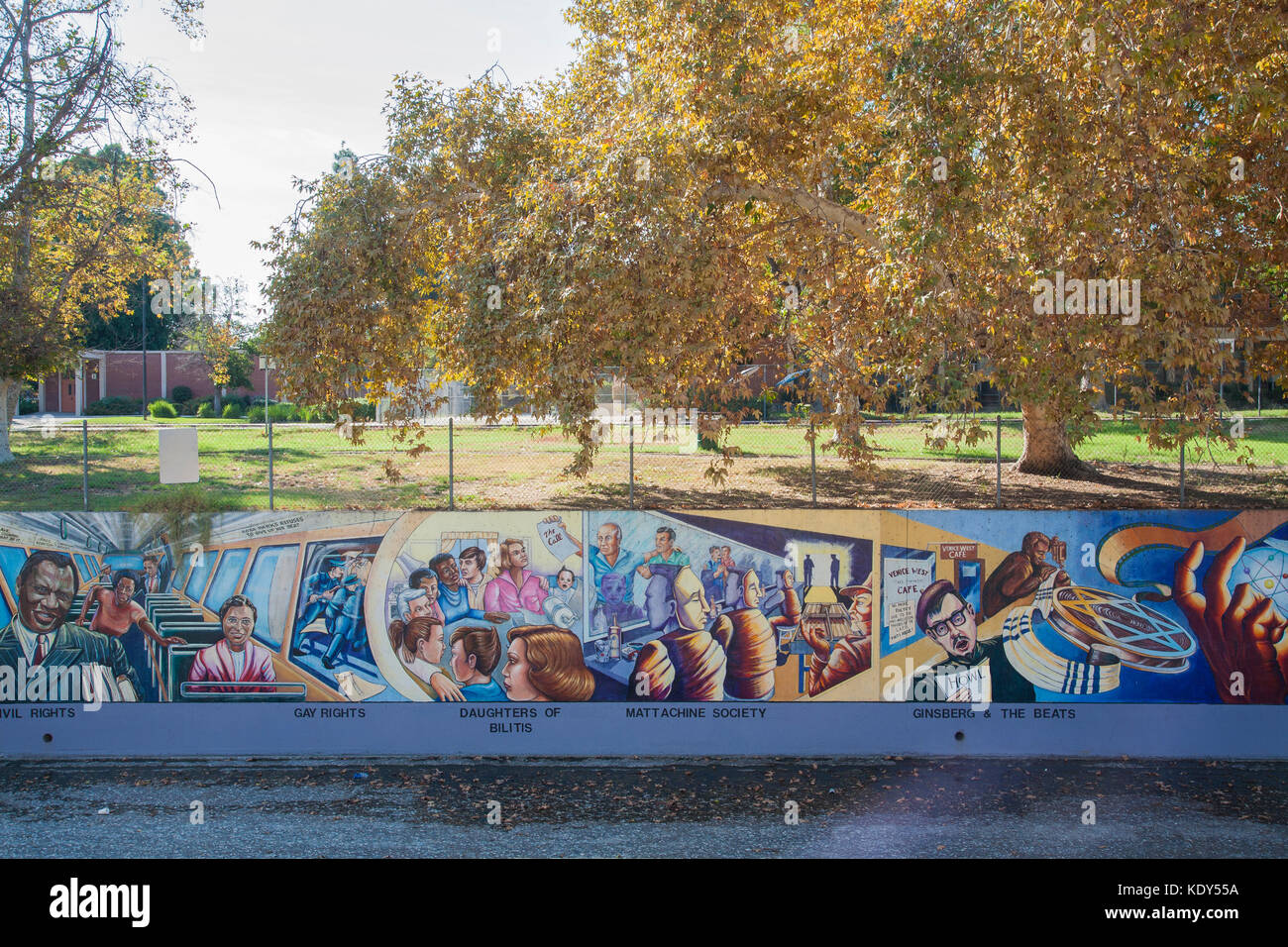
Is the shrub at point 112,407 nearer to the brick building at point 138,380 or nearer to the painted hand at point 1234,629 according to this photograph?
the brick building at point 138,380

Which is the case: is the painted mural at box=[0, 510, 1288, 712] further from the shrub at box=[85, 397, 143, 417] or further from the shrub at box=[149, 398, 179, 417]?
the shrub at box=[85, 397, 143, 417]

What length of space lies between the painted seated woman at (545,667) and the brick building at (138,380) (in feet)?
151

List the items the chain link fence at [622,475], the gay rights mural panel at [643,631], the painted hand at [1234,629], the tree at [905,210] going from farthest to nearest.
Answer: the chain link fence at [622,475], the tree at [905,210], the gay rights mural panel at [643,631], the painted hand at [1234,629]

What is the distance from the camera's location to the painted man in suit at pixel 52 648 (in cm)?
736

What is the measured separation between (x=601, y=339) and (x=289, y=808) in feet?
17.5

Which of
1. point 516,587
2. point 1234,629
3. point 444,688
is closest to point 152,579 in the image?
point 444,688

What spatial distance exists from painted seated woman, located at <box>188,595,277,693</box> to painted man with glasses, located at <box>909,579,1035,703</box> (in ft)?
16.9

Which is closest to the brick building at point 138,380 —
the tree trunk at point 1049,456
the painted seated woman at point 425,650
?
the tree trunk at point 1049,456

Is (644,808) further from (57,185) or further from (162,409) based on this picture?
(162,409)

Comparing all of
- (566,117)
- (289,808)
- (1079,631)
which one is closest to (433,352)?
(566,117)

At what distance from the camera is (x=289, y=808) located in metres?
6.30

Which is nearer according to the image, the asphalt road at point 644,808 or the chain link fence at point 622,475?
the asphalt road at point 644,808

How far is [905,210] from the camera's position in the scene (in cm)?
938

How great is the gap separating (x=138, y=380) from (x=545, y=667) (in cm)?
5198
